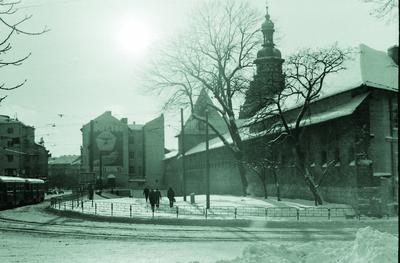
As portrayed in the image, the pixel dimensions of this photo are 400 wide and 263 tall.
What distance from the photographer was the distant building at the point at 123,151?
87938 millimetres

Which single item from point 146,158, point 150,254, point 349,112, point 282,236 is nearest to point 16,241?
point 150,254

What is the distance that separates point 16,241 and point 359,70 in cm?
2695

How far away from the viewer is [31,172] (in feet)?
321

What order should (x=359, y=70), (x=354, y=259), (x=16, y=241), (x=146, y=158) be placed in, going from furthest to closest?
(x=146, y=158)
(x=359, y=70)
(x=16, y=241)
(x=354, y=259)

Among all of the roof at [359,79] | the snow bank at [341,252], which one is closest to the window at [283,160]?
the roof at [359,79]

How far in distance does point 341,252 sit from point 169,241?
26.5 ft

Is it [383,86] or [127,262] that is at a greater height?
[383,86]

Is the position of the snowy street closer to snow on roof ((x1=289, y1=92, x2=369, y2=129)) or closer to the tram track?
the tram track

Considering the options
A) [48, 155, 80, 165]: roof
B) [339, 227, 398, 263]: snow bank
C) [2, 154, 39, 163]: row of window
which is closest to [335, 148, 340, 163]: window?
[339, 227, 398, 263]: snow bank

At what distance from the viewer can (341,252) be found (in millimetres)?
11031

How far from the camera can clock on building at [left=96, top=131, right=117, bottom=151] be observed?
289 feet

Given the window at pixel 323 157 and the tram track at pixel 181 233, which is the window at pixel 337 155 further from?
the tram track at pixel 181 233

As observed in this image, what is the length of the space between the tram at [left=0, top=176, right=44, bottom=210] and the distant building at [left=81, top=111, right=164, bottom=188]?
94.2 feet

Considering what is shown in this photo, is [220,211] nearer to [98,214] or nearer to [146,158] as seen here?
Result: [98,214]
